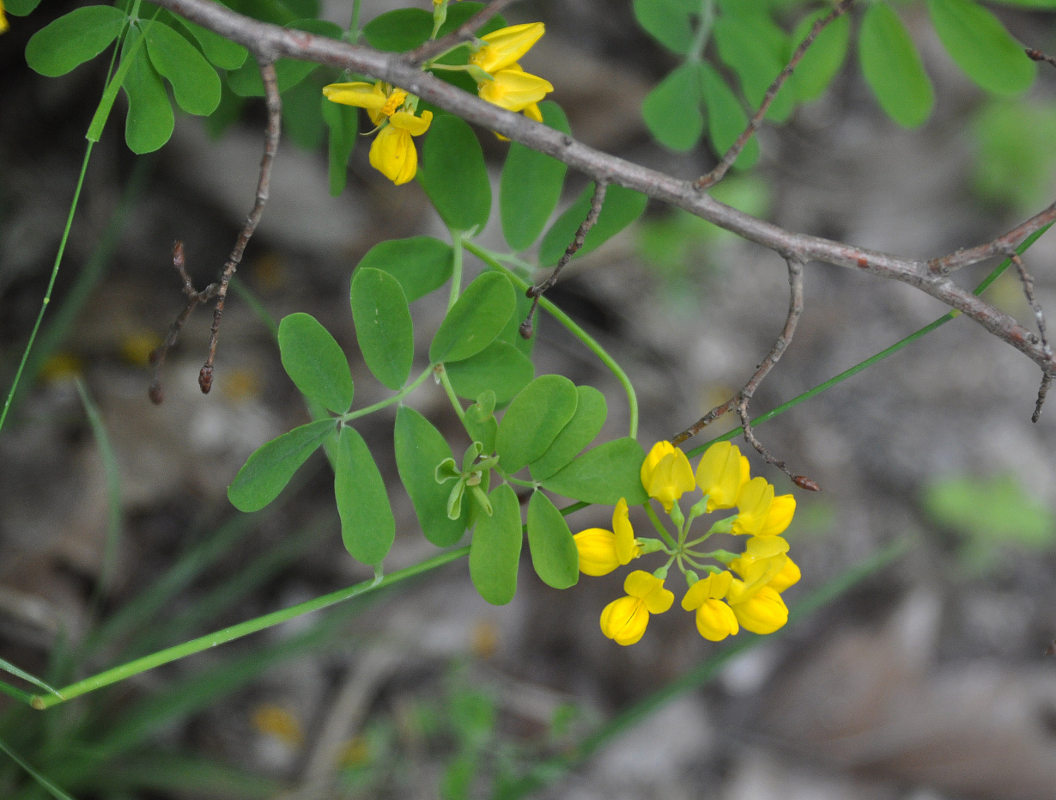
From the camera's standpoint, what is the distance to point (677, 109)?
135cm

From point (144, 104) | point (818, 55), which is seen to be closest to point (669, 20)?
point (818, 55)

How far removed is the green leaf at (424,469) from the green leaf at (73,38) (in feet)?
1.90

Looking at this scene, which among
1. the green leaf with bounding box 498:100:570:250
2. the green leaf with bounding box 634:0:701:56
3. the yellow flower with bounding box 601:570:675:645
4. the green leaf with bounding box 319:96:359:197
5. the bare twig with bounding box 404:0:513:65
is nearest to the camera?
the bare twig with bounding box 404:0:513:65

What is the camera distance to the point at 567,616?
2.45 meters

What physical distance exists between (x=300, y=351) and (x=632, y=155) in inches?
75.5

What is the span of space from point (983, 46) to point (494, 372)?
951 mm

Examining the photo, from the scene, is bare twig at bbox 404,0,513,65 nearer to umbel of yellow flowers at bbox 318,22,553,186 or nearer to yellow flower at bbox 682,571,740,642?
umbel of yellow flowers at bbox 318,22,553,186

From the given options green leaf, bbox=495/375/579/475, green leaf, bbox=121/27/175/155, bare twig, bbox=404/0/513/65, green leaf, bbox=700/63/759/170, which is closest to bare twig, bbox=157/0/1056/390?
bare twig, bbox=404/0/513/65

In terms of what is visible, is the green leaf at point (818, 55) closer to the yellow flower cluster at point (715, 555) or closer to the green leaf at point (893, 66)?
the green leaf at point (893, 66)

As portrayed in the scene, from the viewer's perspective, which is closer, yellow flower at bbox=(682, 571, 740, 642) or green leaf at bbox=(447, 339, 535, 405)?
yellow flower at bbox=(682, 571, 740, 642)

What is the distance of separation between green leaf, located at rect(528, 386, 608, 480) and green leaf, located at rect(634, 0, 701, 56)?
70 cm

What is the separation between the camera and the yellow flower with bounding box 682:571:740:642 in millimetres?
836

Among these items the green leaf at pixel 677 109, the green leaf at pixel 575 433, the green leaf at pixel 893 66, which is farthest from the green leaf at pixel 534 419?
the green leaf at pixel 893 66

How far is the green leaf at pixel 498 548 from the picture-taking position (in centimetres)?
90
